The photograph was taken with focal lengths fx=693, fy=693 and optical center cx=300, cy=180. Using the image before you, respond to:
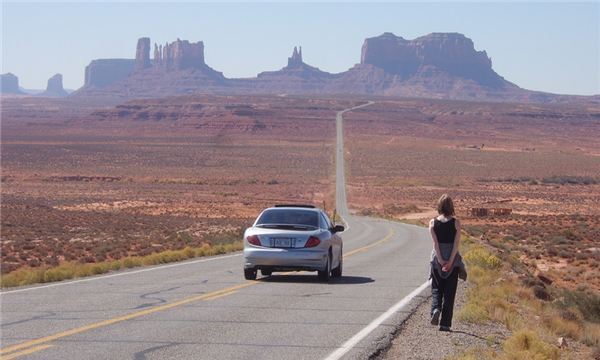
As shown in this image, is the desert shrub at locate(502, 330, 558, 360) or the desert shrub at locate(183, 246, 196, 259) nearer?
the desert shrub at locate(502, 330, 558, 360)

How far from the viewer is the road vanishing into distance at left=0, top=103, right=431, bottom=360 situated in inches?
297

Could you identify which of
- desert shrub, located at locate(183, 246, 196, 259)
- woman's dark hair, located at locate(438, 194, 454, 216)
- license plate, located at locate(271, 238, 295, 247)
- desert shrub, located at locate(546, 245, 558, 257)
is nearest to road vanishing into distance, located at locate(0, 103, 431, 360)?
license plate, located at locate(271, 238, 295, 247)

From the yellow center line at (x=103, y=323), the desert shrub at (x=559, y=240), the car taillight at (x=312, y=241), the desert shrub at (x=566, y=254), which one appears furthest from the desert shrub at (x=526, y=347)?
the desert shrub at (x=559, y=240)

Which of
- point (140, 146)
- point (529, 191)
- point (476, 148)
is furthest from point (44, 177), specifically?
point (476, 148)

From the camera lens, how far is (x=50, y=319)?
354 inches

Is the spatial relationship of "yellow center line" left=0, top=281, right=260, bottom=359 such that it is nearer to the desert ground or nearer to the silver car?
the silver car

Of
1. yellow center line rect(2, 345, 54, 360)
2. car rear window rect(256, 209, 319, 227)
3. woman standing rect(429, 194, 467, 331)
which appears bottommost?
yellow center line rect(2, 345, 54, 360)

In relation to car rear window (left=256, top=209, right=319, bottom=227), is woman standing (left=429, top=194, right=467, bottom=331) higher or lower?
higher

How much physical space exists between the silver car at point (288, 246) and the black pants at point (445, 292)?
423cm

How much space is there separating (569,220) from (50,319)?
145ft

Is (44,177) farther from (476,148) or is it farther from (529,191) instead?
(476,148)

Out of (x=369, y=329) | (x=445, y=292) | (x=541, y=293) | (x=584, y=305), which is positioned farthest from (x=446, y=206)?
(x=541, y=293)

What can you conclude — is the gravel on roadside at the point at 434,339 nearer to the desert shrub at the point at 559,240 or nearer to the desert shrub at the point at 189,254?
the desert shrub at the point at 189,254

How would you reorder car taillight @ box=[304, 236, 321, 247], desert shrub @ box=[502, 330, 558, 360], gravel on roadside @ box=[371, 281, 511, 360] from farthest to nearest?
car taillight @ box=[304, 236, 321, 247], gravel on roadside @ box=[371, 281, 511, 360], desert shrub @ box=[502, 330, 558, 360]
